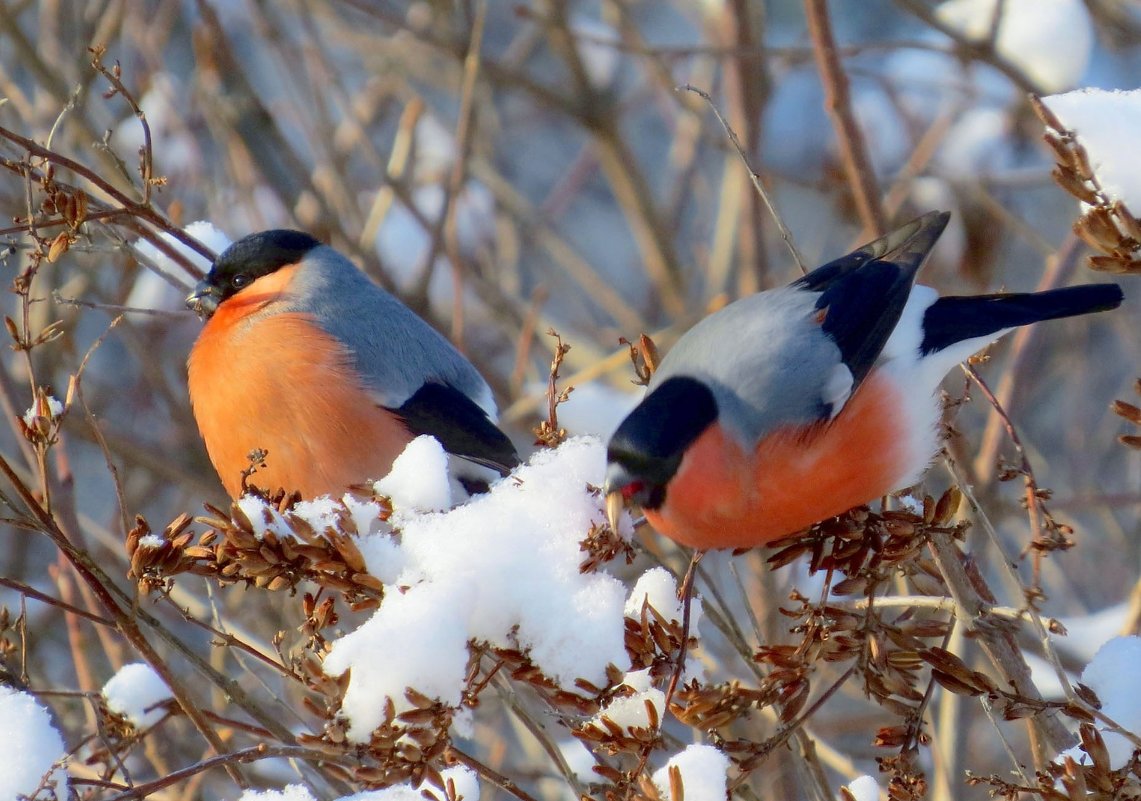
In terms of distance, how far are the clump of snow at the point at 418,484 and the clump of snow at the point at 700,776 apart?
0.46 metres

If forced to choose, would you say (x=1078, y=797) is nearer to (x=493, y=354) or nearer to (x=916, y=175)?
(x=916, y=175)

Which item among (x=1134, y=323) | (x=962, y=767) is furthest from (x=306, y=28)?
(x=1134, y=323)

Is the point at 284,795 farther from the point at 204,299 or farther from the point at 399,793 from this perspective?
the point at 204,299

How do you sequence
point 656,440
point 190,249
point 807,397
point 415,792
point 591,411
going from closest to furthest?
point 415,792
point 656,440
point 807,397
point 190,249
point 591,411

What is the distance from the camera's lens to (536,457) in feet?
6.02

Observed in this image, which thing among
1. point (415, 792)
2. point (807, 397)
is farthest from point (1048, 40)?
point (415, 792)

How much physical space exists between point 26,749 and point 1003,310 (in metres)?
1.88

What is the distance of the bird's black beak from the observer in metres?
2.95

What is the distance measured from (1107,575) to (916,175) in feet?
6.95

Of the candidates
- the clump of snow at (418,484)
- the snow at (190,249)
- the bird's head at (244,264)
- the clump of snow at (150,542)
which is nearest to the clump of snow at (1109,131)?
the clump of snow at (418,484)

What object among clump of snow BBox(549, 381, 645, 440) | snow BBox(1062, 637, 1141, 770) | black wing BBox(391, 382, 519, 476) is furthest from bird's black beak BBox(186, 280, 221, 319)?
snow BBox(1062, 637, 1141, 770)

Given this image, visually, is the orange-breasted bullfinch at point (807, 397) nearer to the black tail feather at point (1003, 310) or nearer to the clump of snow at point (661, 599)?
the black tail feather at point (1003, 310)

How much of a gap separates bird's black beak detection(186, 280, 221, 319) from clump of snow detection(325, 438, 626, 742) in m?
1.46

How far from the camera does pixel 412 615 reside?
1.44 m
